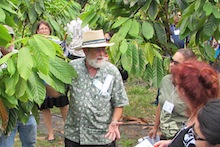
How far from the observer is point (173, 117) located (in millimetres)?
3389

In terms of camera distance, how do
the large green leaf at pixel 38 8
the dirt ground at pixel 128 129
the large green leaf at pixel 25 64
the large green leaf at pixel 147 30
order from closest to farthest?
1. the large green leaf at pixel 25 64
2. the large green leaf at pixel 147 30
3. the large green leaf at pixel 38 8
4. the dirt ground at pixel 128 129

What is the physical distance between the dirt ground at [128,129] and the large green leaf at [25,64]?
3.59 meters

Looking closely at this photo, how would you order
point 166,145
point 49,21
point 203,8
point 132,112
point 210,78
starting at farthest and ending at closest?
point 132,112
point 49,21
point 203,8
point 166,145
point 210,78

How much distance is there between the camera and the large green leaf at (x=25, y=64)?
2328 millimetres

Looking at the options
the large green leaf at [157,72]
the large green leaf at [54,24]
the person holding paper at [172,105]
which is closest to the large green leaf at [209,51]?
the person holding paper at [172,105]

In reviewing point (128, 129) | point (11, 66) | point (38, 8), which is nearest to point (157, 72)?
point (11, 66)

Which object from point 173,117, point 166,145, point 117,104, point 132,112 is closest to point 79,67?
point 117,104

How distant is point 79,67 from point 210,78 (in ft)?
3.97

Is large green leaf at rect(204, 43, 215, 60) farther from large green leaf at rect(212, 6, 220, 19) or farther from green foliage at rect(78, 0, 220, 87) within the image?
large green leaf at rect(212, 6, 220, 19)

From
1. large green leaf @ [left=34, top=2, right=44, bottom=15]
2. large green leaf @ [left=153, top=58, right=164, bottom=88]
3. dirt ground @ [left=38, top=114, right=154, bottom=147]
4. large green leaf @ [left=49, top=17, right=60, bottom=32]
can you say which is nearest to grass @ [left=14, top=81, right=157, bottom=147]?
dirt ground @ [left=38, top=114, right=154, bottom=147]

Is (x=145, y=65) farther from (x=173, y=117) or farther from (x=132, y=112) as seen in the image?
(x=132, y=112)

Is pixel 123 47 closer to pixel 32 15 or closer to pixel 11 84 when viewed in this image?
pixel 11 84

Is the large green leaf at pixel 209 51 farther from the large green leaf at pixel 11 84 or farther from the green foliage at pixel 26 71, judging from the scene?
the large green leaf at pixel 11 84

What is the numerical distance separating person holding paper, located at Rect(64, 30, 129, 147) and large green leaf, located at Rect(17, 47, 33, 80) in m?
1.03
